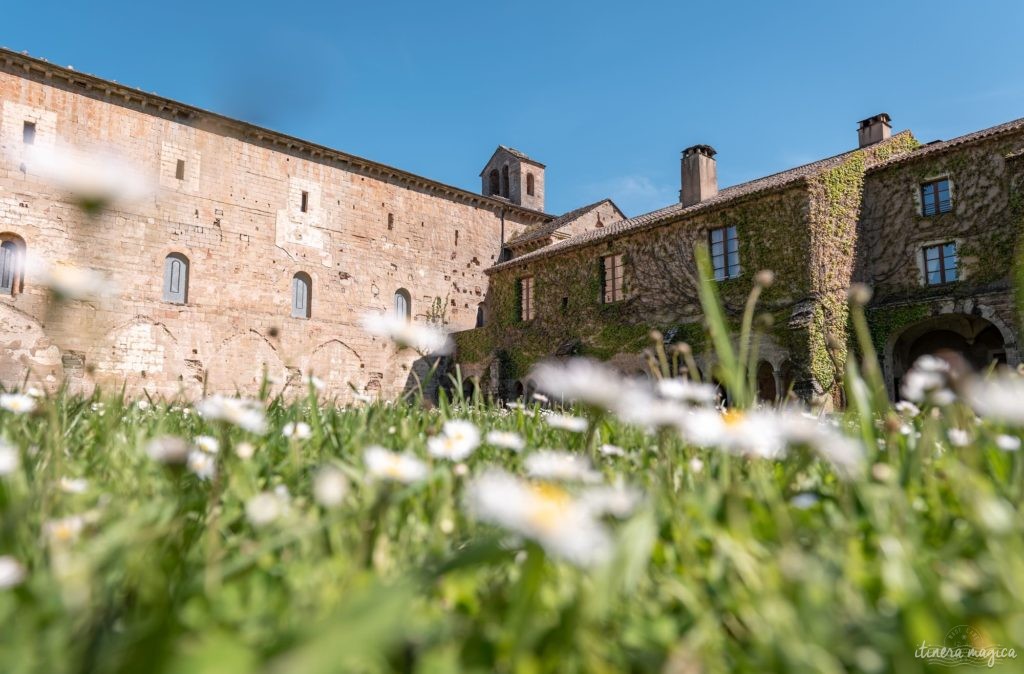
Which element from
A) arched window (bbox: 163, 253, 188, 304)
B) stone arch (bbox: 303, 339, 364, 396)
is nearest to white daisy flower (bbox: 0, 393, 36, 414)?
arched window (bbox: 163, 253, 188, 304)

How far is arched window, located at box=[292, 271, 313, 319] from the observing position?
2259cm

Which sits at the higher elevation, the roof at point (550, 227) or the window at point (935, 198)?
the roof at point (550, 227)

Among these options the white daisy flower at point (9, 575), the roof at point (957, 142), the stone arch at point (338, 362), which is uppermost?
the roof at point (957, 142)

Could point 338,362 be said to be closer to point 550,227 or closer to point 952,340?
point 550,227

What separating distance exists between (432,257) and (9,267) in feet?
44.2

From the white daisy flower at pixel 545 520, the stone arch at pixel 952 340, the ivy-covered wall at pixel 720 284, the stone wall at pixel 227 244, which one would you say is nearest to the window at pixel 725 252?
the ivy-covered wall at pixel 720 284

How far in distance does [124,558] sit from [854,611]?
47.8 inches

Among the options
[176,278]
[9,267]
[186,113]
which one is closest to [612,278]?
[176,278]

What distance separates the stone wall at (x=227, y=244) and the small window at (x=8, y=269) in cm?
29

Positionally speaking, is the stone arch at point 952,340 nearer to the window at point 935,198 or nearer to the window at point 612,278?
the window at point 935,198

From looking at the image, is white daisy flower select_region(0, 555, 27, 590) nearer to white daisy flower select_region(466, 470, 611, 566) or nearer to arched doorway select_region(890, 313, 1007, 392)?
white daisy flower select_region(466, 470, 611, 566)

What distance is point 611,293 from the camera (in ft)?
66.0

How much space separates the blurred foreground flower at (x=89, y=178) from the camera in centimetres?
132

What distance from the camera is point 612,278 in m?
20.1
